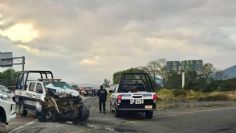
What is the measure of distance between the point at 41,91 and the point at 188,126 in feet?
27.5

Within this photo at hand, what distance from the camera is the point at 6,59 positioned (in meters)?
88.8

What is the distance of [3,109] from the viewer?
17.8 m

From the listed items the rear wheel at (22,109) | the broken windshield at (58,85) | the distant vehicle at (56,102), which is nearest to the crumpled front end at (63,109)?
the distant vehicle at (56,102)

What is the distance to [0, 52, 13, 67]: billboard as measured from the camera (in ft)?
289

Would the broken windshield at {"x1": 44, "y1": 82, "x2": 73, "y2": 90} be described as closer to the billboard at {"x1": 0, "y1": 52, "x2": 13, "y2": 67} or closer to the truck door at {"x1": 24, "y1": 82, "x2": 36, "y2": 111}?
the truck door at {"x1": 24, "y1": 82, "x2": 36, "y2": 111}

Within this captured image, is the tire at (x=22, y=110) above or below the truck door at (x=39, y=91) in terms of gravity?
below

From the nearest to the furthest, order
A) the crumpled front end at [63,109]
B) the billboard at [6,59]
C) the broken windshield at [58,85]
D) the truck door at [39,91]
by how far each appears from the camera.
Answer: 1. the crumpled front end at [63,109]
2. the truck door at [39,91]
3. the broken windshield at [58,85]
4. the billboard at [6,59]

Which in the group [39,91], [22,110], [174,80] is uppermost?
[174,80]

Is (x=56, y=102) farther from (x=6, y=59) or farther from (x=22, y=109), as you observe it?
(x=6, y=59)

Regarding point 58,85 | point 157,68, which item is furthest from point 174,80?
point 58,85

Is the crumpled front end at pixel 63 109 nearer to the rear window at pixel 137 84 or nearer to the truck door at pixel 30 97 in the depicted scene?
the truck door at pixel 30 97

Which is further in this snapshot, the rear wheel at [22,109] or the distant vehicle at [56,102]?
the rear wheel at [22,109]

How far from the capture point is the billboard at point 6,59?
8800 centimetres

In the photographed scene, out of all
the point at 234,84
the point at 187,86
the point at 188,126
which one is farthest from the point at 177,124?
the point at 187,86
